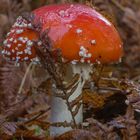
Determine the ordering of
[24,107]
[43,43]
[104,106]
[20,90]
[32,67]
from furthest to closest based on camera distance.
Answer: [32,67]
[20,90]
[24,107]
[104,106]
[43,43]

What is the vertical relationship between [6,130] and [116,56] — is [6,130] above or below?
below

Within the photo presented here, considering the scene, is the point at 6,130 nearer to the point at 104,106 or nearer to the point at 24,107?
the point at 104,106

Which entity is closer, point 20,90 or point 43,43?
point 43,43

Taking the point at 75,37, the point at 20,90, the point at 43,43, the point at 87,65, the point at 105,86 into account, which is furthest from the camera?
the point at 20,90

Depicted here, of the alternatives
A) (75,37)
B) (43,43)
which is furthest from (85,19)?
(43,43)
